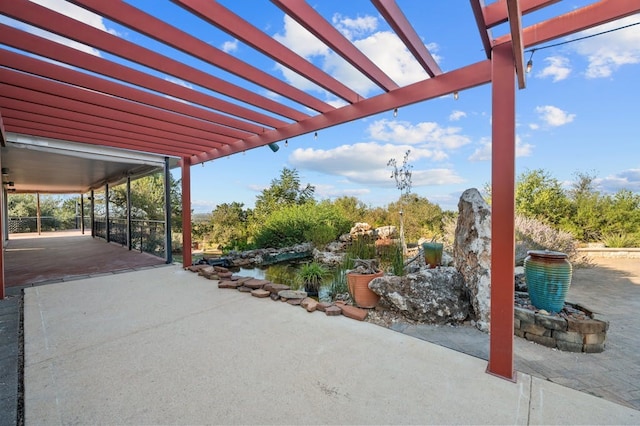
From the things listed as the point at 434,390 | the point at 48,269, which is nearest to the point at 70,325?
the point at 434,390

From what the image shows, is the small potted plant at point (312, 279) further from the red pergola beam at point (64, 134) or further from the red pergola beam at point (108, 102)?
the red pergola beam at point (64, 134)

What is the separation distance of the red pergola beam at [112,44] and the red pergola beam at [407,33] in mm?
1820

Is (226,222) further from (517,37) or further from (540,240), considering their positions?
(517,37)

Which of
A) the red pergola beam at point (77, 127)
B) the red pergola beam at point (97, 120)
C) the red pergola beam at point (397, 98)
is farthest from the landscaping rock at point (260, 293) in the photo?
the red pergola beam at point (77, 127)

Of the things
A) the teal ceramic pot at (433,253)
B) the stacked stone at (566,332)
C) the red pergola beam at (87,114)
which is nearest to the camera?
the stacked stone at (566,332)

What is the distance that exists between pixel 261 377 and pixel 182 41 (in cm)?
272

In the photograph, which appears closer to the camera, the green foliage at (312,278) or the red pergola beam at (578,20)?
the red pergola beam at (578,20)

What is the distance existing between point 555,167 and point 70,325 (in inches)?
486

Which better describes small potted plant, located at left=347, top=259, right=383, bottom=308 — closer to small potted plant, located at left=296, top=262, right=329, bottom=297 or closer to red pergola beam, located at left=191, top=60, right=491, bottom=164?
small potted plant, located at left=296, top=262, right=329, bottom=297

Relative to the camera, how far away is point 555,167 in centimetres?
920

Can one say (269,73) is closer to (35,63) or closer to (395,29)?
(395,29)

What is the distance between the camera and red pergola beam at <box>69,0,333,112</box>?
77.0 inches

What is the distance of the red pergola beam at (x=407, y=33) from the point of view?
1.86m

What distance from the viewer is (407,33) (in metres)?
2.10
